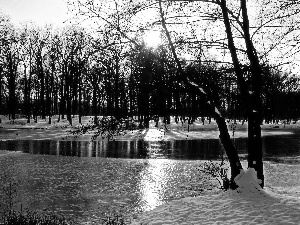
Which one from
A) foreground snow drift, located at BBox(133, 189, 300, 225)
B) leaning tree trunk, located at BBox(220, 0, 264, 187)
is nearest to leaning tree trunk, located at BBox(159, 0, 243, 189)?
leaning tree trunk, located at BBox(220, 0, 264, 187)

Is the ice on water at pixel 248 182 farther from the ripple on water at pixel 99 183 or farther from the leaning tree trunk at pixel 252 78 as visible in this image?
the ripple on water at pixel 99 183

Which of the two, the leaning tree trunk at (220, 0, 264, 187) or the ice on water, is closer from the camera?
the ice on water

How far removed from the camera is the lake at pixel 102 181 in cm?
1341

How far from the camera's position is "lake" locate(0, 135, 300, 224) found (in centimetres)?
1341

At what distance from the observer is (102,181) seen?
60.1 feet

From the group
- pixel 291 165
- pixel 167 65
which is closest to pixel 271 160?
pixel 291 165

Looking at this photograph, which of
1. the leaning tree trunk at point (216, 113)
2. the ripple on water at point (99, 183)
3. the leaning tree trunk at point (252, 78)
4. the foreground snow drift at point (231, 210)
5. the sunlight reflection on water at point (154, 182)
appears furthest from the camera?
the sunlight reflection on water at point (154, 182)

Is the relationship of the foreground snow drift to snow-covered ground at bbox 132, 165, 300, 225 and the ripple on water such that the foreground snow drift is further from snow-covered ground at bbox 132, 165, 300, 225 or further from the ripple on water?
the ripple on water

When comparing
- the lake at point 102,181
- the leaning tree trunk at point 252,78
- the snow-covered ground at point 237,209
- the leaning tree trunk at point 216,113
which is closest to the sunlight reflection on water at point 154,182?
the lake at point 102,181

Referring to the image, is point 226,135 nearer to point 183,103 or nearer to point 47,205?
point 183,103

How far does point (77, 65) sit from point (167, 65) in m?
3.06

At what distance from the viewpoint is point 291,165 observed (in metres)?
24.1

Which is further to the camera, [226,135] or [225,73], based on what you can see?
[226,135]

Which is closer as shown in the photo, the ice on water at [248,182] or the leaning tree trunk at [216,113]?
the ice on water at [248,182]
